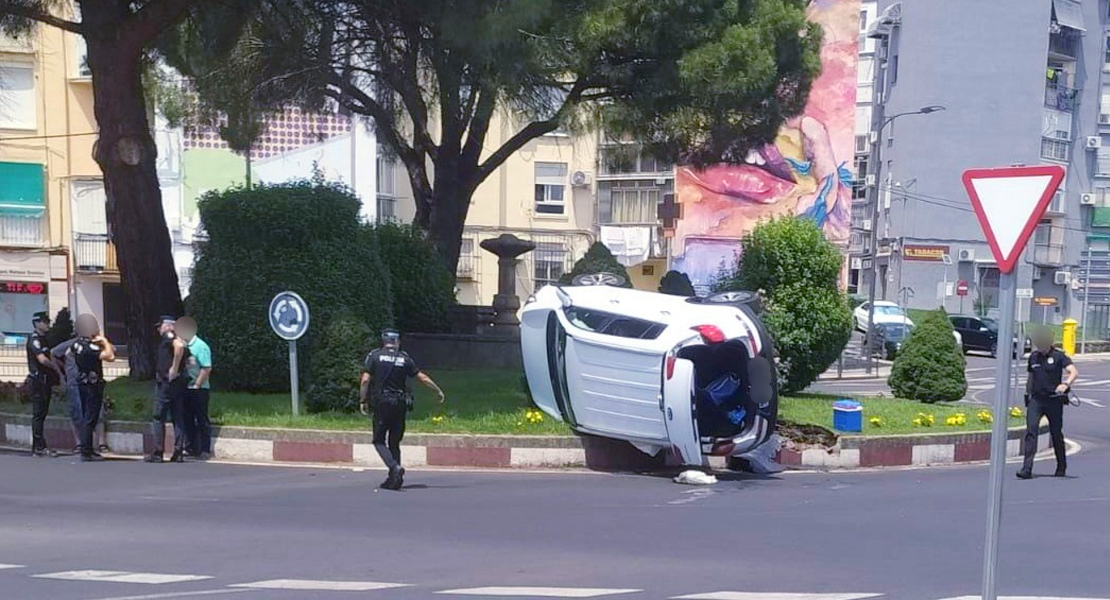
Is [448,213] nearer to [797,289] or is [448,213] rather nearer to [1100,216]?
[797,289]

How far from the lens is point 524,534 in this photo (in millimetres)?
9703

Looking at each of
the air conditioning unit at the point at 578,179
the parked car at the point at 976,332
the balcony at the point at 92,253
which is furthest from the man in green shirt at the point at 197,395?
the parked car at the point at 976,332

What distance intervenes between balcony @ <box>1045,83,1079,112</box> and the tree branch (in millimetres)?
49028

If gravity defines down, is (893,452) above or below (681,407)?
below

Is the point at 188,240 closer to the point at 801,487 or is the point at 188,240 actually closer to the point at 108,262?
the point at 108,262

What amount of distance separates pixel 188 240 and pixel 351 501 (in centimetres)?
3228

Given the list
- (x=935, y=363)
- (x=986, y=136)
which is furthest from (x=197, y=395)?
(x=986, y=136)

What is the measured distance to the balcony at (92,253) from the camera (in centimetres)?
4041

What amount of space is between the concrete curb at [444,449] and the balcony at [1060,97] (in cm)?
4662

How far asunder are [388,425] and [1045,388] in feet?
23.9

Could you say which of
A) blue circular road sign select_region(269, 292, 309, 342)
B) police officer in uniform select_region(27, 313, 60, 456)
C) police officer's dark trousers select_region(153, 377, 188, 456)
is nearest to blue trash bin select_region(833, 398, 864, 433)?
blue circular road sign select_region(269, 292, 309, 342)

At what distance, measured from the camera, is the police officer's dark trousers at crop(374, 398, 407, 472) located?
11812mm

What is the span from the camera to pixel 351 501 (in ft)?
36.9

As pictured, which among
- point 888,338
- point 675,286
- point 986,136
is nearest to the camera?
point 675,286
